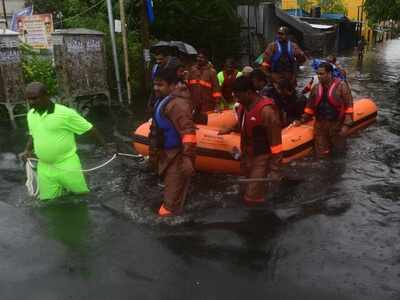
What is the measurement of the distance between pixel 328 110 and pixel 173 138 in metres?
3.27

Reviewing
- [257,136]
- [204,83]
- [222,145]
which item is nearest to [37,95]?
[257,136]

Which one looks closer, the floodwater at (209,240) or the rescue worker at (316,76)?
the floodwater at (209,240)

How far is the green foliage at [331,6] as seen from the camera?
49.7 metres

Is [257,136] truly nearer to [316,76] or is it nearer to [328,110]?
[328,110]

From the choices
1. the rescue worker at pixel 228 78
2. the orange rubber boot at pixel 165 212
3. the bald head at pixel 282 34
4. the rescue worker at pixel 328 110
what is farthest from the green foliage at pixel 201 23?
the orange rubber boot at pixel 165 212

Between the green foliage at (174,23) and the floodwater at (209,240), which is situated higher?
the green foliage at (174,23)

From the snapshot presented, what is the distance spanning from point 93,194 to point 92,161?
1817mm

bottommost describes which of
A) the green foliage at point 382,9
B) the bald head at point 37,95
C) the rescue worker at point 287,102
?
the rescue worker at point 287,102

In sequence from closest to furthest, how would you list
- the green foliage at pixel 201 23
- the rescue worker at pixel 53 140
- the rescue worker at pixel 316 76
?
the rescue worker at pixel 53 140 < the rescue worker at pixel 316 76 < the green foliage at pixel 201 23

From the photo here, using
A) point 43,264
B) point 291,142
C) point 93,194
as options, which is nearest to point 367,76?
point 291,142

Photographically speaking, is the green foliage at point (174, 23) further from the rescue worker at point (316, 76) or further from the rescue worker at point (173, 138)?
the rescue worker at point (173, 138)

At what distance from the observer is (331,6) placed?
50312 mm

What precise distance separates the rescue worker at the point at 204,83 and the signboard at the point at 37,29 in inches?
204

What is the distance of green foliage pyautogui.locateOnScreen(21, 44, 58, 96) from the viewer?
10.7m
